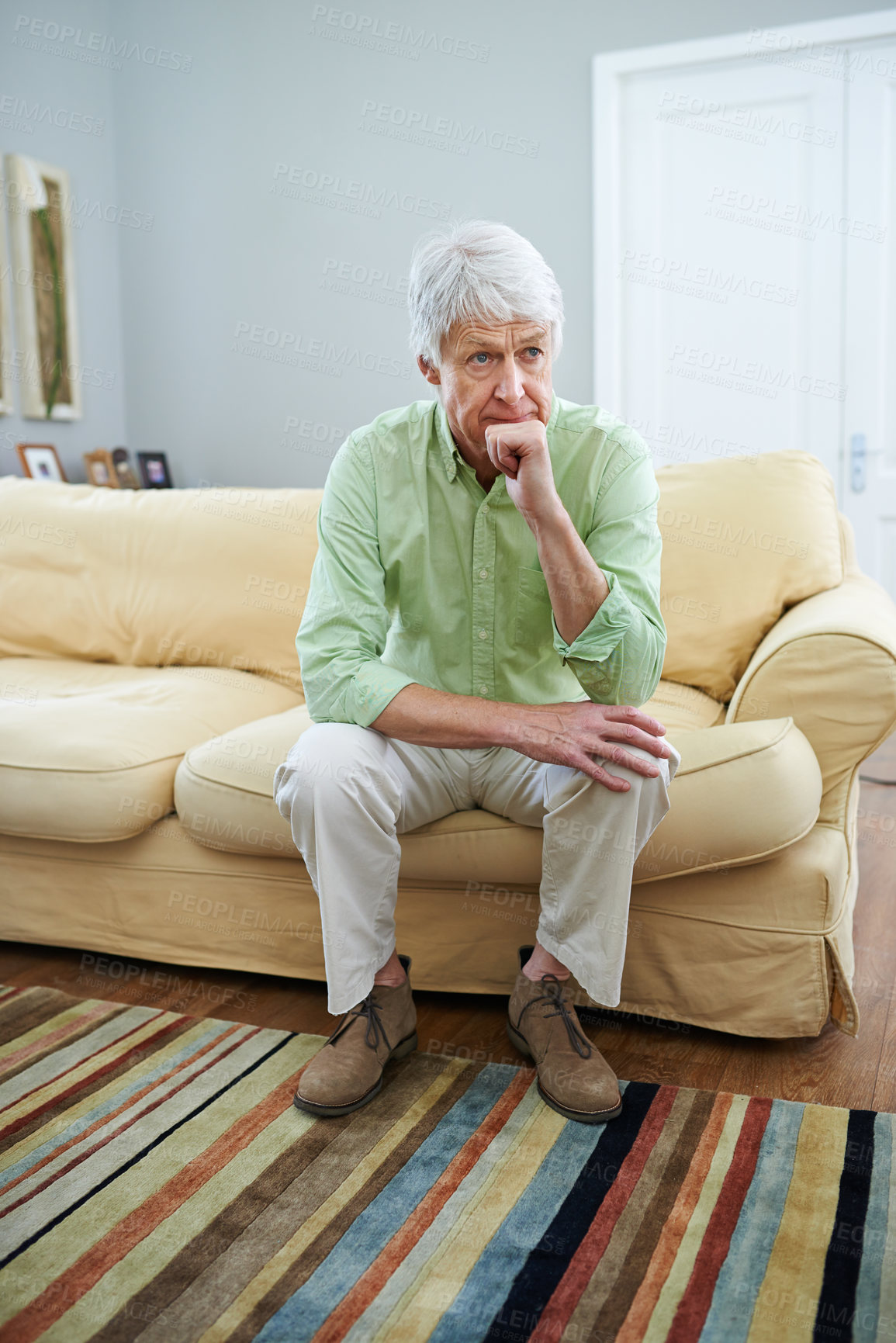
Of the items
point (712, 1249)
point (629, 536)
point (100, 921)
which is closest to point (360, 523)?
point (629, 536)

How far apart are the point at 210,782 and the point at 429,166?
9.37 feet

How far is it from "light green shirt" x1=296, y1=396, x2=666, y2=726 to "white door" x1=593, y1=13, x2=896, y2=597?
2202 mm

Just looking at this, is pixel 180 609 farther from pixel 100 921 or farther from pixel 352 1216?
pixel 352 1216

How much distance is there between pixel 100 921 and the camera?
177 centimetres

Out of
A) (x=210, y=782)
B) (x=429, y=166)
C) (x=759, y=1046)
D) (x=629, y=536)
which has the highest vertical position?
(x=429, y=166)

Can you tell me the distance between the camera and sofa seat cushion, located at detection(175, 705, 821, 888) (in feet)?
4.50

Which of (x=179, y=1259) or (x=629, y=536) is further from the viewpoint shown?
(x=629, y=536)

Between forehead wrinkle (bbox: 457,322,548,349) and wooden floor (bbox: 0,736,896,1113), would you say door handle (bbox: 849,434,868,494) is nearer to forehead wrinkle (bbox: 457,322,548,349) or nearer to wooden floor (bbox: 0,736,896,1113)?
wooden floor (bbox: 0,736,896,1113)

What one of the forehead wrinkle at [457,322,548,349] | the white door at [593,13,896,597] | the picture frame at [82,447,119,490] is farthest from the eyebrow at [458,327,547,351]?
the picture frame at [82,447,119,490]

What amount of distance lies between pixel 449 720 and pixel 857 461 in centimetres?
265

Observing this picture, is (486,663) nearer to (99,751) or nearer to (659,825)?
(659,825)

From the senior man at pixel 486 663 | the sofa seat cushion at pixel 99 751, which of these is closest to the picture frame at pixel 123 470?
the sofa seat cushion at pixel 99 751

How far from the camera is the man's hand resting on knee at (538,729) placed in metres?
1.29

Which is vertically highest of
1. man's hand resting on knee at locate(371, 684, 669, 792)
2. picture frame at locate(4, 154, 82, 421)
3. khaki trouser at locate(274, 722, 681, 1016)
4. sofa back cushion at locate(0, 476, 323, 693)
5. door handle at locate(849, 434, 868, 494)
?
picture frame at locate(4, 154, 82, 421)
